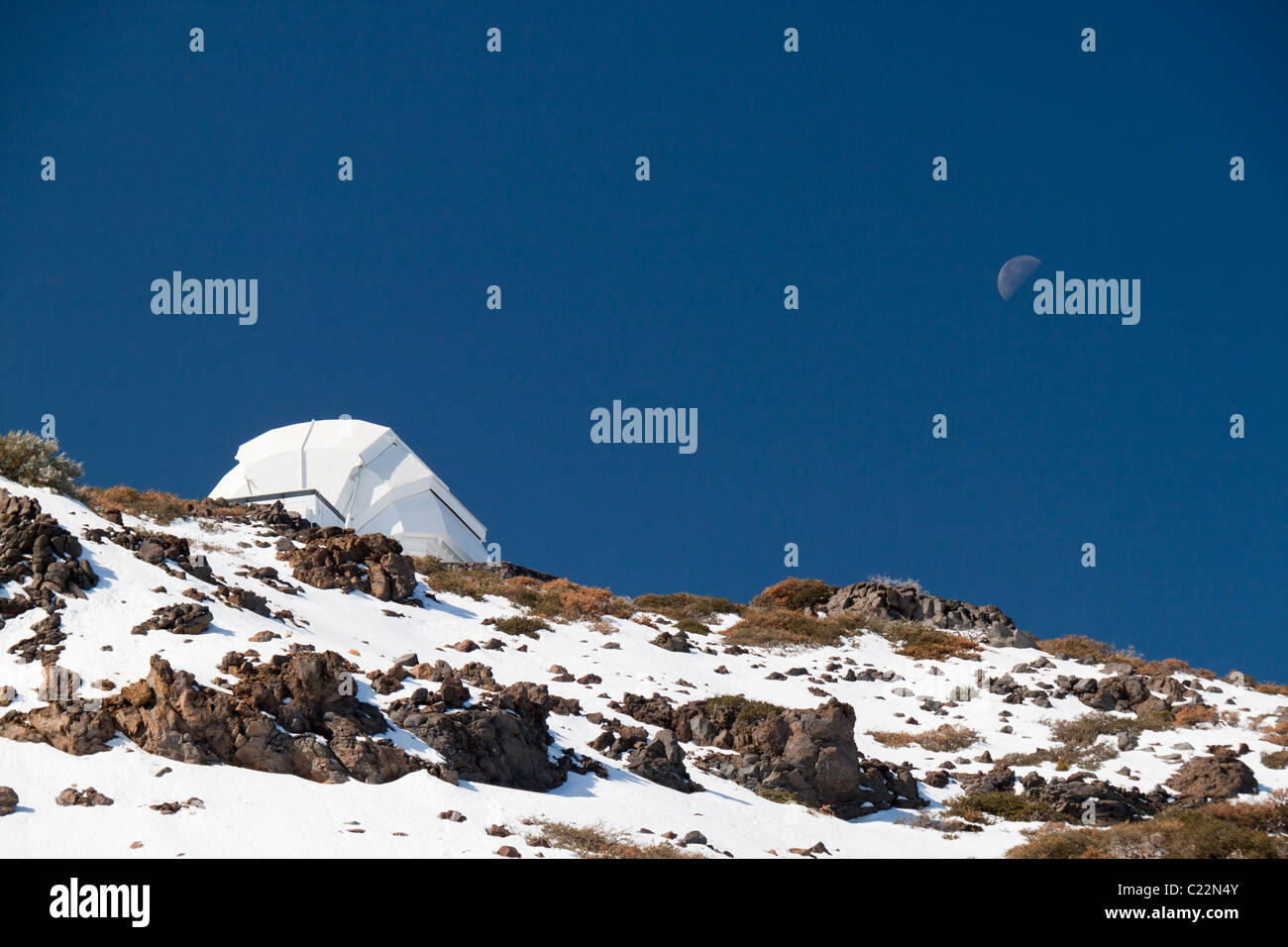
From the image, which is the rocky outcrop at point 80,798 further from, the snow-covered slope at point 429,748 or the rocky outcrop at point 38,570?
the rocky outcrop at point 38,570

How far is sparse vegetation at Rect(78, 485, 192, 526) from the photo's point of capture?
28.1m

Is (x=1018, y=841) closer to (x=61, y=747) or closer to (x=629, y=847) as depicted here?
(x=629, y=847)

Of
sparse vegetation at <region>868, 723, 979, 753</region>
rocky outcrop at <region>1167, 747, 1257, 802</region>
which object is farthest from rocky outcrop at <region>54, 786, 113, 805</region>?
rocky outcrop at <region>1167, 747, 1257, 802</region>

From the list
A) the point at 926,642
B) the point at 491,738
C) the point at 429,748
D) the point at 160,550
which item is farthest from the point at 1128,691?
the point at 160,550

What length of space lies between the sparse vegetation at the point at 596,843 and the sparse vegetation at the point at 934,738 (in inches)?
415

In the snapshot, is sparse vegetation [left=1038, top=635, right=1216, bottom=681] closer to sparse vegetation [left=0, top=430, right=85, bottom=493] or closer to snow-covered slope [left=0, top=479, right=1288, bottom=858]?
snow-covered slope [left=0, top=479, right=1288, bottom=858]

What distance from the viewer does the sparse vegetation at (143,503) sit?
28053 mm

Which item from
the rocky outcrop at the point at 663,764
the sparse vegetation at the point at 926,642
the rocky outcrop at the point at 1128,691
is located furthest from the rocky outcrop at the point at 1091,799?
the sparse vegetation at the point at 926,642

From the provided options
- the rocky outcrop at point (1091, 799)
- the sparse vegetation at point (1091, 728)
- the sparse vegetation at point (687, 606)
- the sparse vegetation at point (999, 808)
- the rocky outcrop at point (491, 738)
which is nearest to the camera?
the rocky outcrop at point (491, 738)

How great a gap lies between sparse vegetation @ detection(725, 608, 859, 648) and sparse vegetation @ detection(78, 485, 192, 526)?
16.8 m

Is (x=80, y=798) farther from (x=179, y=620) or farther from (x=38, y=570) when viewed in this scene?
(x=38, y=570)

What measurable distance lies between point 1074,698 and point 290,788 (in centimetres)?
Result: 2052
